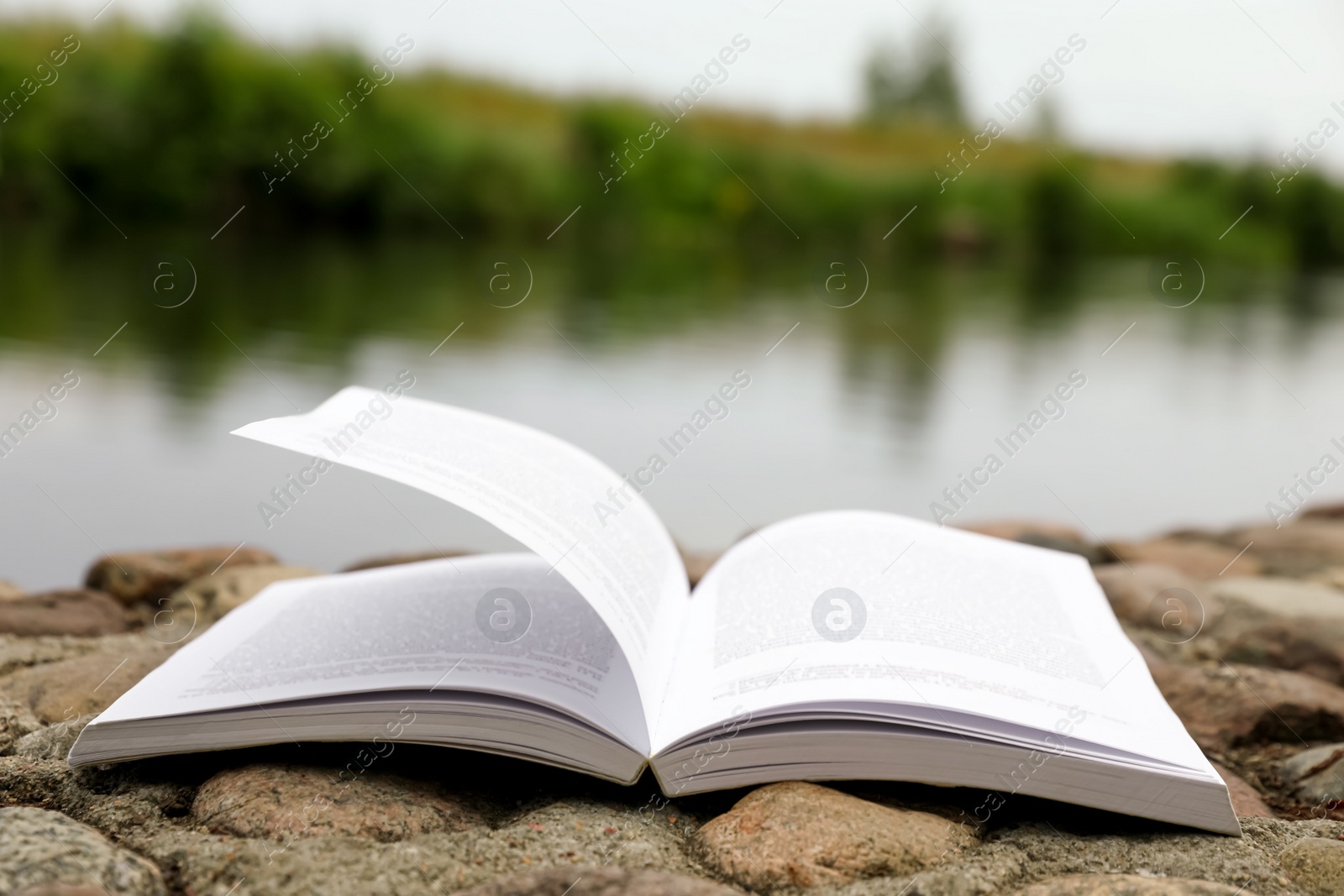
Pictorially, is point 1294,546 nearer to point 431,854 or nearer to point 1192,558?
point 1192,558

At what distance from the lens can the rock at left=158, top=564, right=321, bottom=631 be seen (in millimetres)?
1249

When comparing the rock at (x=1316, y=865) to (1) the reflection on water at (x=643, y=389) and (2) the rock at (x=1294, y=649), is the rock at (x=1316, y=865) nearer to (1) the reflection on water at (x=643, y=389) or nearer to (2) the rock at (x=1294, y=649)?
(2) the rock at (x=1294, y=649)

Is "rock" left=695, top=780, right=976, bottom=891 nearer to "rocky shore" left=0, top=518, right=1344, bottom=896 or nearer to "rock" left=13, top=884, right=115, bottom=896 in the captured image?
"rocky shore" left=0, top=518, right=1344, bottom=896

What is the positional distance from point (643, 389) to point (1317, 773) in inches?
91.8

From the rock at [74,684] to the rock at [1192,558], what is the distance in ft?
4.52

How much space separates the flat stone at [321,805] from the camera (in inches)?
27.6

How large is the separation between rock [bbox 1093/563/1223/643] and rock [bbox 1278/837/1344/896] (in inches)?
23.6

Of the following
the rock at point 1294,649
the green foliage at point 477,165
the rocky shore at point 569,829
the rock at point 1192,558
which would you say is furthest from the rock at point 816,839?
the green foliage at point 477,165

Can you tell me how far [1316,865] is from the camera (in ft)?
2.36

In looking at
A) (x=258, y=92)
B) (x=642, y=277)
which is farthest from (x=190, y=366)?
(x=258, y=92)

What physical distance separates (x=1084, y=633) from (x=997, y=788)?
0.22 metres

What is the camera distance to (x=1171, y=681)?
43.1 inches

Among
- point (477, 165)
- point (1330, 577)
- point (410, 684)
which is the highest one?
point (477, 165)

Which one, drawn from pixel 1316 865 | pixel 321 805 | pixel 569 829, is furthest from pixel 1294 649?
pixel 321 805
